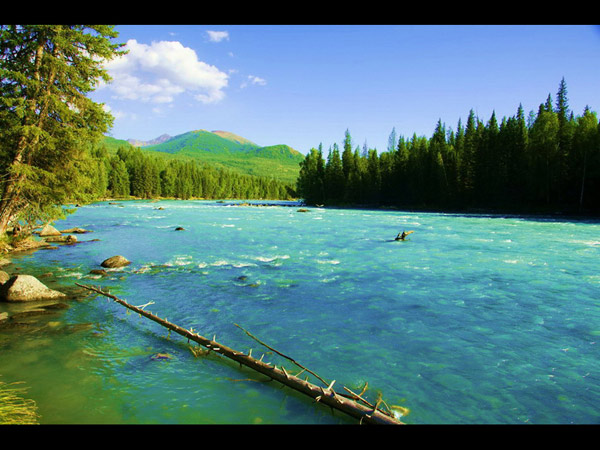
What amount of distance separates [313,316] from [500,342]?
5.53 metres

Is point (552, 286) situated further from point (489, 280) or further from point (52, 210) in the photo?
point (52, 210)

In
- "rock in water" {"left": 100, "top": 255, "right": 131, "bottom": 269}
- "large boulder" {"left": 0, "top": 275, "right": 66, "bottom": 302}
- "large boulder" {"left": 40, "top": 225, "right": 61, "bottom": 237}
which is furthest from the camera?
"large boulder" {"left": 40, "top": 225, "right": 61, "bottom": 237}

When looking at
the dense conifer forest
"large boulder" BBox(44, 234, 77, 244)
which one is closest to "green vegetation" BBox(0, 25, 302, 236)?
"large boulder" BBox(44, 234, 77, 244)

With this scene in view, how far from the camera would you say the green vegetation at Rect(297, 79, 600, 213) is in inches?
2382

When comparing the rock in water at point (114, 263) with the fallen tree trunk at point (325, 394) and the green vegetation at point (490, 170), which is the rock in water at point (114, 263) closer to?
the fallen tree trunk at point (325, 394)

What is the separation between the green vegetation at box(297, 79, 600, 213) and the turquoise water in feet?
177

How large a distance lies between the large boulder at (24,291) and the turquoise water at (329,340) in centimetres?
135

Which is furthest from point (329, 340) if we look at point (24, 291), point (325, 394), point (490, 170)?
point (490, 170)

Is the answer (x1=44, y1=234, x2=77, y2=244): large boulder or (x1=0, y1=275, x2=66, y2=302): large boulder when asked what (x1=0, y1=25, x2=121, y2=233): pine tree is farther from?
(x1=44, y1=234, x2=77, y2=244): large boulder

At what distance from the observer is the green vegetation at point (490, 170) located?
6050cm

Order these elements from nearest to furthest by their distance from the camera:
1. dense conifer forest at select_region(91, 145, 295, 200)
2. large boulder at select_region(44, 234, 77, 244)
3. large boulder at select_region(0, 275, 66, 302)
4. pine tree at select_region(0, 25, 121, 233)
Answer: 1. large boulder at select_region(0, 275, 66, 302)
2. pine tree at select_region(0, 25, 121, 233)
3. large boulder at select_region(44, 234, 77, 244)
4. dense conifer forest at select_region(91, 145, 295, 200)

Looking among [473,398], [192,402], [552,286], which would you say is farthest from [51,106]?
[552,286]

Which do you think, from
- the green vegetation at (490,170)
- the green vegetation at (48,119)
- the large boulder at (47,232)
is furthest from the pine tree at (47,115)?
the green vegetation at (490,170)

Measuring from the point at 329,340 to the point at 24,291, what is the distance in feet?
37.4
